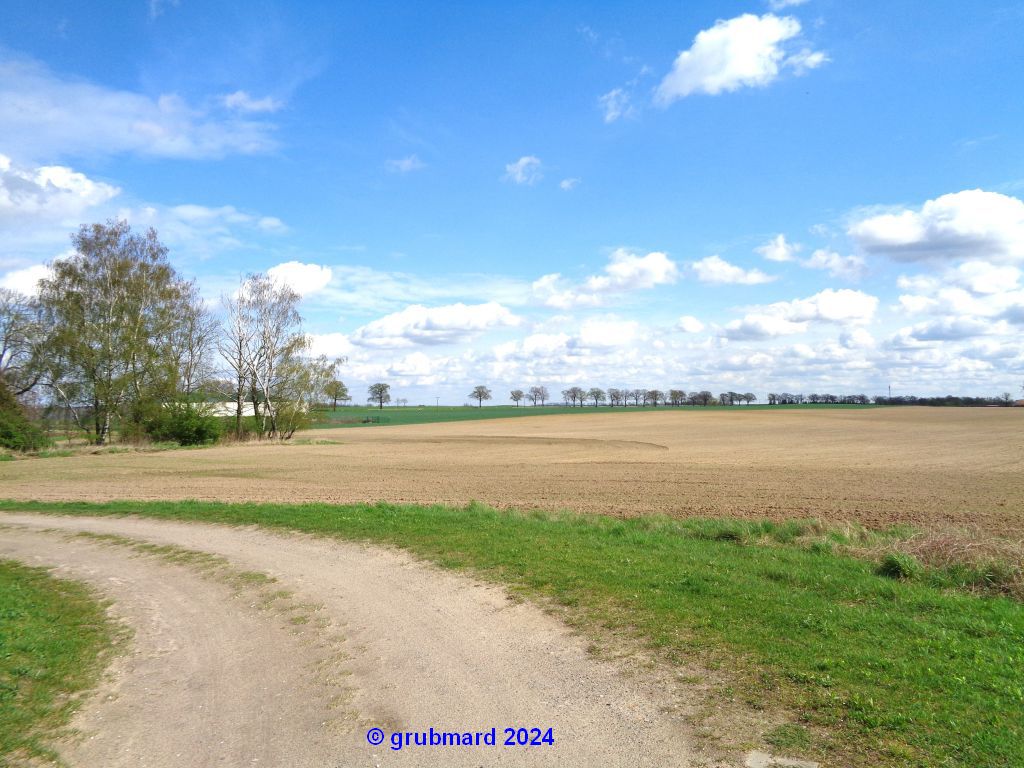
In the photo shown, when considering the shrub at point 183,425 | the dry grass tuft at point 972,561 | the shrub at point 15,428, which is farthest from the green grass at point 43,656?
the shrub at point 183,425

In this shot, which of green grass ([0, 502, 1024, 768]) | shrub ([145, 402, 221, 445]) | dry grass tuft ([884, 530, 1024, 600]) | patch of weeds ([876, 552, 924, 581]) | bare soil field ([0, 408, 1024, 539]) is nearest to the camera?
green grass ([0, 502, 1024, 768])

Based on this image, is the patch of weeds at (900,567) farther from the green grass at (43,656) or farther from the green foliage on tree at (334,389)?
the green foliage on tree at (334,389)

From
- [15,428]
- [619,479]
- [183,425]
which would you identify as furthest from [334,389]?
[619,479]

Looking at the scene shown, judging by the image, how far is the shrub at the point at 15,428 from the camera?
42.7 m

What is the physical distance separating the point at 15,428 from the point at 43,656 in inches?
1793

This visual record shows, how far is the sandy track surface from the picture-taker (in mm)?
5211

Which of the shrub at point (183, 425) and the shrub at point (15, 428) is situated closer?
the shrub at point (15, 428)

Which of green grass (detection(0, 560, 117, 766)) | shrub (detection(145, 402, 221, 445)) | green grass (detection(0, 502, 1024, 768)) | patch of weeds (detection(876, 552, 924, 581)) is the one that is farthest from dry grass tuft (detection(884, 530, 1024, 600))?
shrub (detection(145, 402, 221, 445))

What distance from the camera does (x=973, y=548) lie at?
10.5 meters

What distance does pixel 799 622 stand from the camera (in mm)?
7559

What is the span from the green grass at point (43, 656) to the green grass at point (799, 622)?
5313mm

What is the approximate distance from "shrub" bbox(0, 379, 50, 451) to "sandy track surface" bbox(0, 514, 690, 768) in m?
41.8

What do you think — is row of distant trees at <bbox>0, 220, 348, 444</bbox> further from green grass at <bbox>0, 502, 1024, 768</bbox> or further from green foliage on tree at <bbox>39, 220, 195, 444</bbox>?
green grass at <bbox>0, 502, 1024, 768</bbox>

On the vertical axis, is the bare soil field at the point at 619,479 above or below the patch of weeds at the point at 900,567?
below
